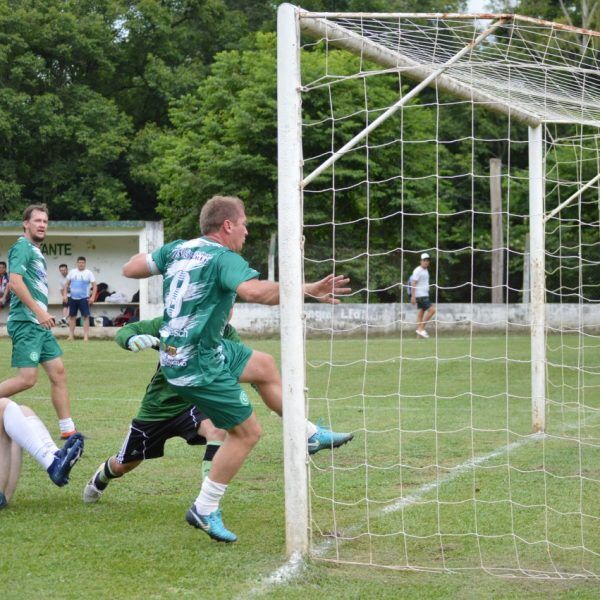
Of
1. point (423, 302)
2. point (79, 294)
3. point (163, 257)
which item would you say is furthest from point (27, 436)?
point (423, 302)

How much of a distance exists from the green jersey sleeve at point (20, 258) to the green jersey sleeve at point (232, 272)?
12.3ft

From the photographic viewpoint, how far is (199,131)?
3603cm

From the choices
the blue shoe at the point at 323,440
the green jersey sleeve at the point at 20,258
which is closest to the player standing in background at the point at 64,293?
the green jersey sleeve at the point at 20,258

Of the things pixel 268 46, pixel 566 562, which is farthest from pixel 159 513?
pixel 268 46

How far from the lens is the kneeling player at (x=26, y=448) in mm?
6070

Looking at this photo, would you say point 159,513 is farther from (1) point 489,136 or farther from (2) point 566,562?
(1) point 489,136

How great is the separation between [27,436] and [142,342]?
974mm

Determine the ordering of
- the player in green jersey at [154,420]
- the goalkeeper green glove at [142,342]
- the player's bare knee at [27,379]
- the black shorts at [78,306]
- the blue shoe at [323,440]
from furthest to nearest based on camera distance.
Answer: the black shorts at [78,306] < the player's bare knee at [27,379] < the blue shoe at [323,440] < the player in green jersey at [154,420] < the goalkeeper green glove at [142,342]

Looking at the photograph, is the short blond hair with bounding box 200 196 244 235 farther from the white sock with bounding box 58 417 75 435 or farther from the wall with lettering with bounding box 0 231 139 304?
the wall with lettering with bounding box 0 231 139 304

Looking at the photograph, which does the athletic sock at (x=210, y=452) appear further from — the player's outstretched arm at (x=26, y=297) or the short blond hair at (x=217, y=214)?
the player's outstretched arm at (x=26, y=297)

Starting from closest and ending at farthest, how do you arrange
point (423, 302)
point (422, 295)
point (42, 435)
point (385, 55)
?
1. point (42, 435)
2. point (385, 55)
3. point (422, 295)
4. point (423, 302)

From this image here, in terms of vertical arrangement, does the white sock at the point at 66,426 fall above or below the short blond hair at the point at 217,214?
below

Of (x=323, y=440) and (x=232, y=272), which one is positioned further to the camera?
(x=323, y=440)

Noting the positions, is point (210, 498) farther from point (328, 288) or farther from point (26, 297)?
point (26, 297)
